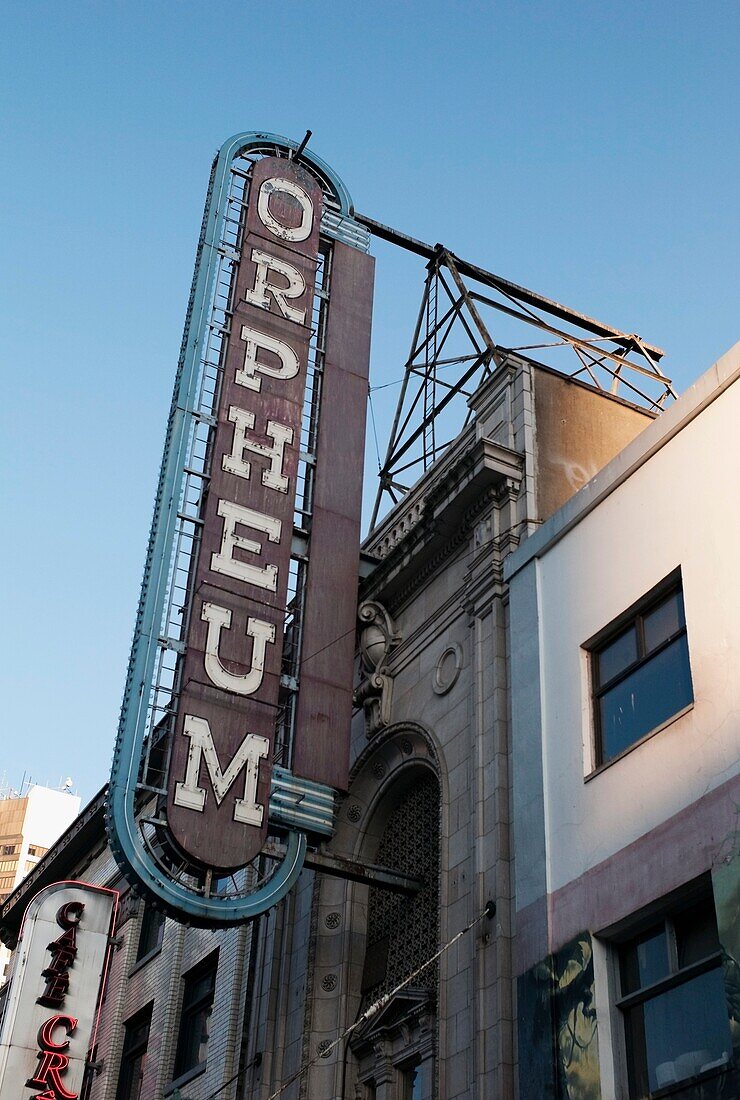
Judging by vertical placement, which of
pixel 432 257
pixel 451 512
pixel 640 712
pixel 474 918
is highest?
pixel 432 257

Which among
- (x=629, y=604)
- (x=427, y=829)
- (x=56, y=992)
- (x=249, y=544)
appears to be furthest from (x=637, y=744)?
(x=56, y=992)

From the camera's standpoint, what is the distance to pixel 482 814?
19.0 metres

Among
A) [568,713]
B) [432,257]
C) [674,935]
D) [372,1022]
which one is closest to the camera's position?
[674,935]

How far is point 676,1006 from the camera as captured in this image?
1420 centimetres

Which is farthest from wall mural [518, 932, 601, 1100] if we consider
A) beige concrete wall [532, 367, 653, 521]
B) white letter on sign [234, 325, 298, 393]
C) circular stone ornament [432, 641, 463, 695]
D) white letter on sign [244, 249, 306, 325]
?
white letter on sign [244, 249, 306, 325]

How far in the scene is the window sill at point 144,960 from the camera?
29.6 metres

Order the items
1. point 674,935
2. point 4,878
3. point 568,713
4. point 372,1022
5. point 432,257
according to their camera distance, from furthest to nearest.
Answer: point 4,878 → point 432,257 → point 372,1022 → point 568,713 → point 674,935

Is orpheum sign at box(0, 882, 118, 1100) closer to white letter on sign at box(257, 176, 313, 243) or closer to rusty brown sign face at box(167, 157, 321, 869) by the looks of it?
rusty brown sign face at box(167, 157, 321, 869)

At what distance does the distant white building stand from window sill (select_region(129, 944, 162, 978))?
10064 centimetres

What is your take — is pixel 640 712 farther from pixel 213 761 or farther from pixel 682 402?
pixel 213 761

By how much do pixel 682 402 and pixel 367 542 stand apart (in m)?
9.56

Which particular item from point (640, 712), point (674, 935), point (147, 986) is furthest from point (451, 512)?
point (147, 986)

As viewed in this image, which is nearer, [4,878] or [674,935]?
[674,935]

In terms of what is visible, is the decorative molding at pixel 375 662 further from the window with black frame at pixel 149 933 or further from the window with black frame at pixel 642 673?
the window with black frame at pixel 149 933
